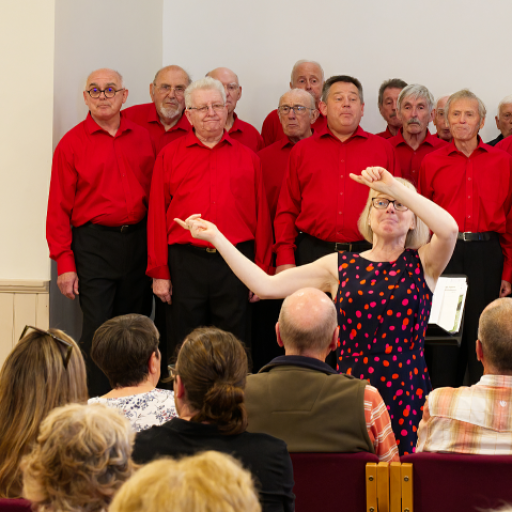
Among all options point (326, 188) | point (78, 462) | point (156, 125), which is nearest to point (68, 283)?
point (156, 125)

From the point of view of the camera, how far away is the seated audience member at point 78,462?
1178mm

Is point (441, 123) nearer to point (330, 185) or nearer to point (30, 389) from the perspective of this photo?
point (330, 185)

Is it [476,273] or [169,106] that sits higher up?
[169,106]

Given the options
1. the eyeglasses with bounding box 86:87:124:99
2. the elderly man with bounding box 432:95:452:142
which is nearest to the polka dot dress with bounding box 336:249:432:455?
the eyeglasses with bounding box 86:87:124:99

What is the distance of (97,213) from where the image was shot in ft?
12.3

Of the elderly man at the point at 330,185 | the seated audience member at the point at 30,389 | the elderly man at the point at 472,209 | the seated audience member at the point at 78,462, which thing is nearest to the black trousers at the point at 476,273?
the elderly man at the point at 472,209

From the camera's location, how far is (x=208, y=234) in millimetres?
2467

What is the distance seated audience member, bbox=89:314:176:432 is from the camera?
205 centimetres

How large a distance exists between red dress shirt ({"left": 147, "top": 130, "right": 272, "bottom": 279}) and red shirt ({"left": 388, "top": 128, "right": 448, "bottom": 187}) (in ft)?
3.20

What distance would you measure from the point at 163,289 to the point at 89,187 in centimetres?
67

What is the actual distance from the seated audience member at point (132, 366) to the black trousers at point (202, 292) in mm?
1412

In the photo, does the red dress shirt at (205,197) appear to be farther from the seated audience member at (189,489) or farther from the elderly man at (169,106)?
the seated audience member at (189,489)

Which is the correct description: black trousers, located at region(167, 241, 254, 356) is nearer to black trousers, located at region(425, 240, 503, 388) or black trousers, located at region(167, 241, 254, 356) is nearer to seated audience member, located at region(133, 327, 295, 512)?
black trousers, located at region(425, 240, 503, 388)

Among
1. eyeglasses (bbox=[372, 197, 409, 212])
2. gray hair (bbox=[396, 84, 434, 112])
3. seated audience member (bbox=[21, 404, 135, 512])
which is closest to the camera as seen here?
seated audience member (bbox=[21, 404, 135, 512])
